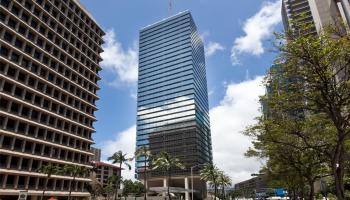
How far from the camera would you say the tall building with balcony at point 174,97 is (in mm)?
146250

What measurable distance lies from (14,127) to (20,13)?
938 inches

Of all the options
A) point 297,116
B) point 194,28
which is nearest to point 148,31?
point 194,28

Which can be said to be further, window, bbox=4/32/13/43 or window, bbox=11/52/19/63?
window, bbox=11/52/19/63

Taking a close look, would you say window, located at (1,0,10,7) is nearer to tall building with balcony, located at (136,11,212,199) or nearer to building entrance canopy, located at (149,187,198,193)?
building entrance canopy, located at (149,187,198,193)

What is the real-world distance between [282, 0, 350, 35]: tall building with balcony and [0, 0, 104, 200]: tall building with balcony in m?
51.0

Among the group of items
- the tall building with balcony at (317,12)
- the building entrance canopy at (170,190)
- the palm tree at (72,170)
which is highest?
the tall building with balcony at (317,12)

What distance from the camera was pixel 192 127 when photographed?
5719 inches

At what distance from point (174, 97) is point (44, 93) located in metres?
92.4

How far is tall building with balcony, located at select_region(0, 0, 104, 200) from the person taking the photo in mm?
56188

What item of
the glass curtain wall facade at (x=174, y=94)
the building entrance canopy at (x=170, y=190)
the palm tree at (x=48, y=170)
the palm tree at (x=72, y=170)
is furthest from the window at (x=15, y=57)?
the glass curtain wall facade at (x=174, y=94)

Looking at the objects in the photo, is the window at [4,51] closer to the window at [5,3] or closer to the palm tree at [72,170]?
the window at [5,3]

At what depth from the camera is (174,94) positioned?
153750mm

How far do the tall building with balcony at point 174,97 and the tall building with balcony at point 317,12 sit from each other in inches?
2076

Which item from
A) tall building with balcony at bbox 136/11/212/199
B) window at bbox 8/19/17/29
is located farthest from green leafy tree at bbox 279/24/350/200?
tall building with balcony at bbox 136/11/212/199
